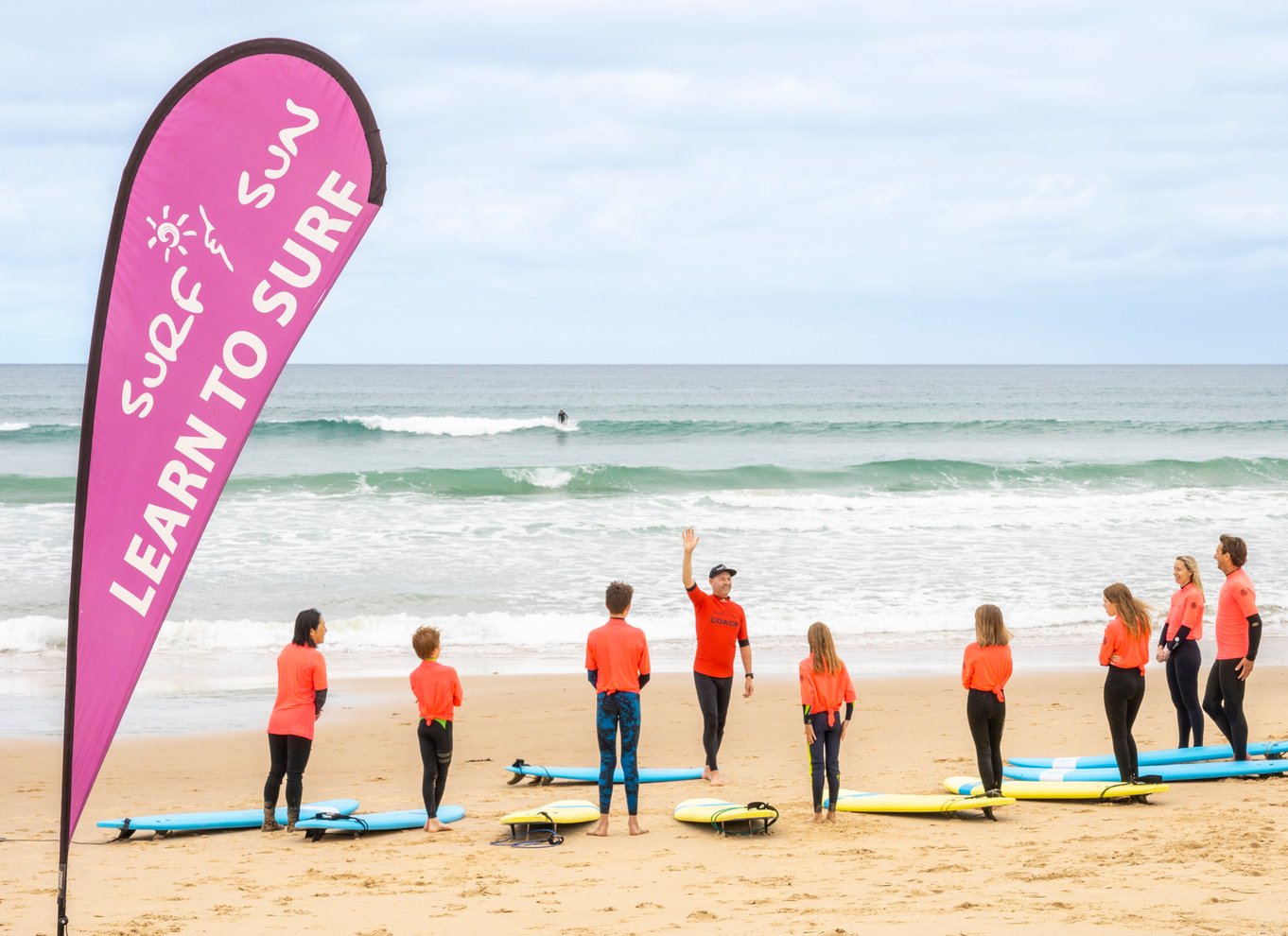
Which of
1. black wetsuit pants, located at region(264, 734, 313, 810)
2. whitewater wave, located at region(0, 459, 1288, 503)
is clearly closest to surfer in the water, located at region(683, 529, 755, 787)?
black wetsuit pants, located at region(264, 734, 313, 810)

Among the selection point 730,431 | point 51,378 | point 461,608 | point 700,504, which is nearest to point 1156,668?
point 461,608

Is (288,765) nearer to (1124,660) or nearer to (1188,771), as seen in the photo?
(1124,660)

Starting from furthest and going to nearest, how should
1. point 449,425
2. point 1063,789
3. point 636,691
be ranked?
A: point 449,425 → point 1063,789 → point 636,691

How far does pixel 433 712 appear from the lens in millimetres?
7543

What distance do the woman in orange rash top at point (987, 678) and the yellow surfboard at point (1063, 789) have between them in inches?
14.4

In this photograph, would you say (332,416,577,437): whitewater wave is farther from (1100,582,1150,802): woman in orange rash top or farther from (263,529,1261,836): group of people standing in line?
(1100,582,1150,802): woman in orange rash top

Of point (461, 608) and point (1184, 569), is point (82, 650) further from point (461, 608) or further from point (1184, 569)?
point (461, 608)

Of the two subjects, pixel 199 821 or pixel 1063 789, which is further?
pixel 1063 789

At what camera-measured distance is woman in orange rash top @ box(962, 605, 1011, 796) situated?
7602 millimetres

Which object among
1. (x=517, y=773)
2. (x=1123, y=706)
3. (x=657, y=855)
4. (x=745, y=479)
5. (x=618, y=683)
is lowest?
(x=657, y=855)

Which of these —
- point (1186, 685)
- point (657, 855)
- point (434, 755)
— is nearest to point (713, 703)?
point (657, 855)

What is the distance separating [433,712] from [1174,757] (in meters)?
5.49

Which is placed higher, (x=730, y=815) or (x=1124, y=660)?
(x=1124, y=660)

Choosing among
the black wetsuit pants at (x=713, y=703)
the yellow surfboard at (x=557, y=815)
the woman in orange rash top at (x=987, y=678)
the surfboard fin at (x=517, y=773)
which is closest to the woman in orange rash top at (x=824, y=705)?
the woman in orange rash top at (x=987, y=678)
